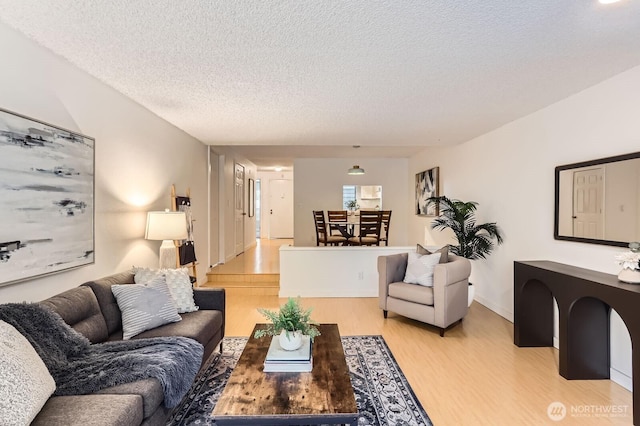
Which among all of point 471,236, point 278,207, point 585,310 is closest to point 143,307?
point 585,310

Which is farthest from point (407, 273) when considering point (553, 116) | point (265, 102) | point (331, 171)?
point (331, 171)

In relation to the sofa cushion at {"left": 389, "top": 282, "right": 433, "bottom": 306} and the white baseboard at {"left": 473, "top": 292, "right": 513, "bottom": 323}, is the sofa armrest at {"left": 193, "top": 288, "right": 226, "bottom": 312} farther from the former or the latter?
the white baseboard at {"left": 473, "top": 292, "right": 513, "bottom": 323}

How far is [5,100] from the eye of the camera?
80.9 inches

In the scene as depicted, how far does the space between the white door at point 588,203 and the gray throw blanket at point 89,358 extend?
327 cm

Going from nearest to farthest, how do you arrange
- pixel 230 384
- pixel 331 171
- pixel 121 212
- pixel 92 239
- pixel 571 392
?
pixel 230 384 < pixel 571 392 < pixel 92 239 < pixel 121 212 < pixel 331 171

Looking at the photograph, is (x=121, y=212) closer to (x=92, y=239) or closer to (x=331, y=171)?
(x=92, y=239)

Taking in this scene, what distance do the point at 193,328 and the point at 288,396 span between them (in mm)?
1171

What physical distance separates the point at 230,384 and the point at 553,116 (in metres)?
3.70

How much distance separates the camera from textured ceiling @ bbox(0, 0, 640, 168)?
187cm

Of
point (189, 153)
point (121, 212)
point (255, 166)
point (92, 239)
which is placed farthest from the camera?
point (255, 166)

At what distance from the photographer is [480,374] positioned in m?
2.83

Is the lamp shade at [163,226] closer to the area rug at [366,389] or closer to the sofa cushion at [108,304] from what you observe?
the sofa cushion at [108,304]

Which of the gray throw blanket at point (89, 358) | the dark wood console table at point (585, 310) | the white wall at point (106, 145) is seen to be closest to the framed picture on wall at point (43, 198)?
the white wall at point (106, 145)

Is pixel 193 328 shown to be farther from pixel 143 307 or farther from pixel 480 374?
pixel 480 374
